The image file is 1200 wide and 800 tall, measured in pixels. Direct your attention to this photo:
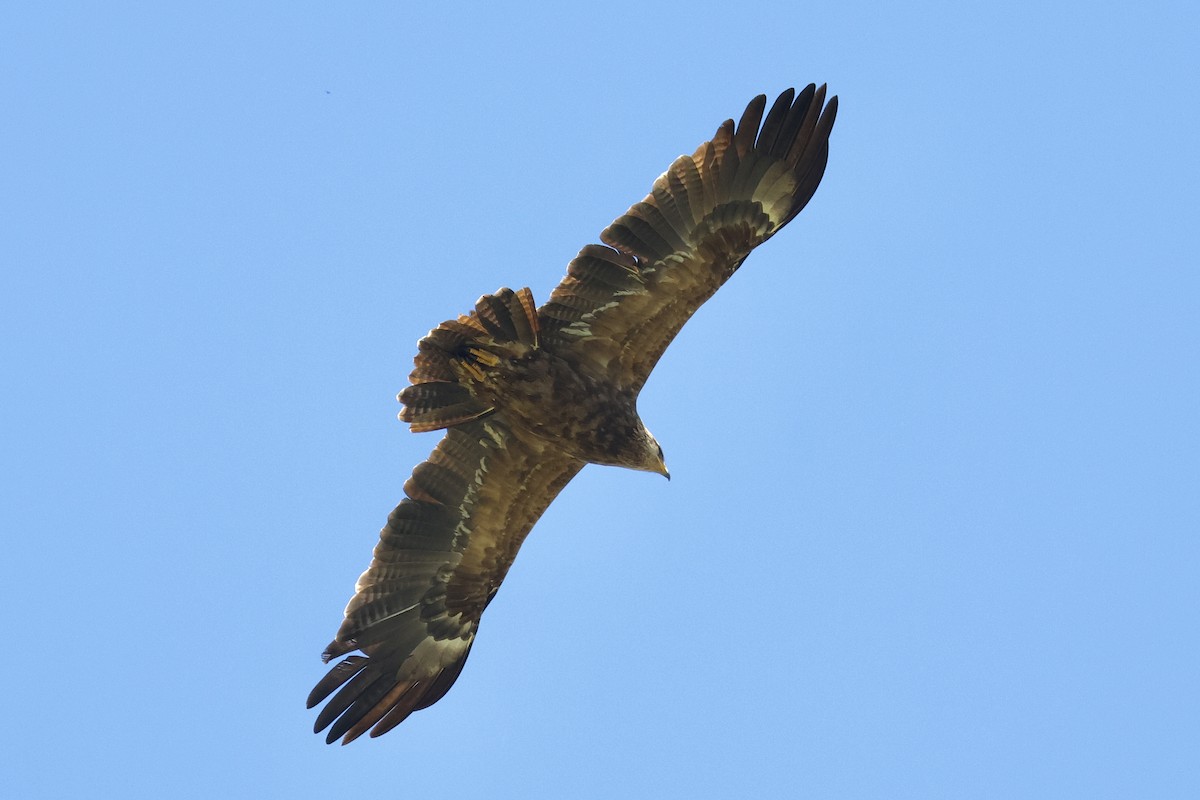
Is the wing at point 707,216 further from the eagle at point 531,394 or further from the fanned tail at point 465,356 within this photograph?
the fanned tail at point 465,356

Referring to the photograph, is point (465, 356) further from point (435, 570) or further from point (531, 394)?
point (435, 570)

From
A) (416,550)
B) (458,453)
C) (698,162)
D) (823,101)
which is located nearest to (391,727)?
(416,550)

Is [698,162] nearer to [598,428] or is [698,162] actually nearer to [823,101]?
[823,101]

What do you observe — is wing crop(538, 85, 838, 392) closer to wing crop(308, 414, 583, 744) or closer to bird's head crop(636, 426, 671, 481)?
bird's head crop(636, 426, 671, 481)

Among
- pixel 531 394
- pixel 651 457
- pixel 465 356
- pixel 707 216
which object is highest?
pixel 707 216

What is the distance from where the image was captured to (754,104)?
42.0 feet

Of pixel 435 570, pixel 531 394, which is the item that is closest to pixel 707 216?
pixel 531 394

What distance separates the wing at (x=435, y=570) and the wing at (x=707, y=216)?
1.67m

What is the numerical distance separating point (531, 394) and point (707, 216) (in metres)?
2.04

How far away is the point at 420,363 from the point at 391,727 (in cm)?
324

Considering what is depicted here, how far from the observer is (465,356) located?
13.1 m

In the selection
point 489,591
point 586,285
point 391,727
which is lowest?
point 391,727

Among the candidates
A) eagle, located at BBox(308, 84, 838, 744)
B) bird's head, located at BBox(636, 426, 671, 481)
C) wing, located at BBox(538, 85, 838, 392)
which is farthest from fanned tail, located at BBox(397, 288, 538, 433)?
bird's head, located at BBox(636, 426, 671, 481)

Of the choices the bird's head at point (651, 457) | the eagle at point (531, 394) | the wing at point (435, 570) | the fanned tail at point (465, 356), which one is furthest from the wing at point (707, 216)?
the wing at point (435, 570)
